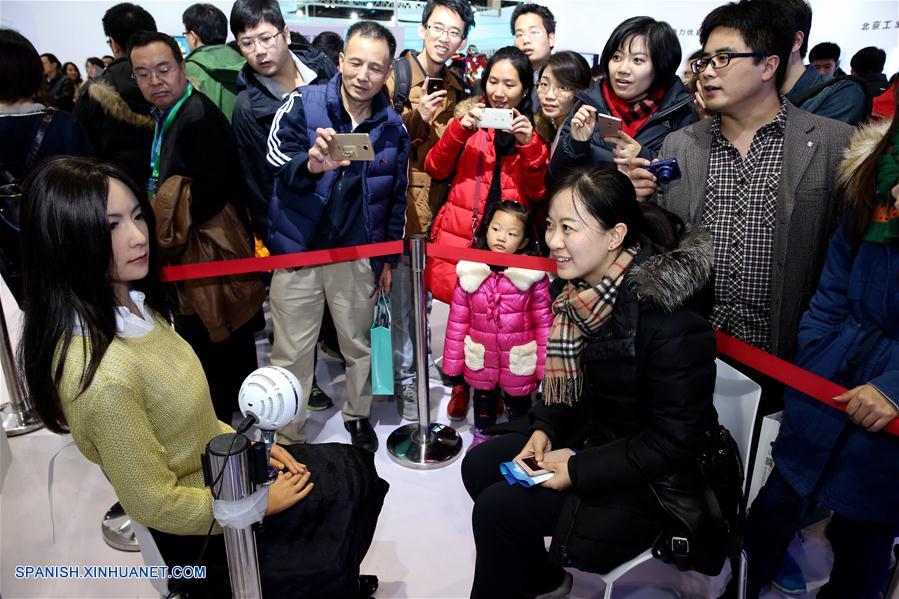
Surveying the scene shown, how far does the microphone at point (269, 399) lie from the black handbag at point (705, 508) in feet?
3.58

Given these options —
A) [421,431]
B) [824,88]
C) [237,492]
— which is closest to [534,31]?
[824,88]

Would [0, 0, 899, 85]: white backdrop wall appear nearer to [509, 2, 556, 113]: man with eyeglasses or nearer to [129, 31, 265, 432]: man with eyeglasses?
[509, 2, 556, 113]: man with eyeglasses

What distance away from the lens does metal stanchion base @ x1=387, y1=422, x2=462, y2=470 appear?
3055mm

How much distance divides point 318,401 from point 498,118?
1.93 meters

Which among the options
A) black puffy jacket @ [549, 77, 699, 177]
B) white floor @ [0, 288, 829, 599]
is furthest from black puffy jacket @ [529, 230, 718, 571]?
black puffy jacket @ [549, 77, 699, 177]

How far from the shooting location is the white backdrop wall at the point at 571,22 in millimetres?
5691

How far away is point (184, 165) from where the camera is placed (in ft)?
9.05

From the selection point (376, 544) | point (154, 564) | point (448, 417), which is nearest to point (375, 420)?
point (448, 417)

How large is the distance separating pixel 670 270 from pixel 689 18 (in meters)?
6.07

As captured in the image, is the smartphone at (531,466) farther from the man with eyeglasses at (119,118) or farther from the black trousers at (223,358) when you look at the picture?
the man with eyeglasses at (119,118)

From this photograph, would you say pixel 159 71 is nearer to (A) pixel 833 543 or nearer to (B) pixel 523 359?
(B) pixel 523 359

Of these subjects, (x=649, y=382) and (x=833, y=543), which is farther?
(x=833, y=543)

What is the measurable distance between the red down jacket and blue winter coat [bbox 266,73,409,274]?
232mm

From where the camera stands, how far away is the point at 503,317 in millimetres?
3043
